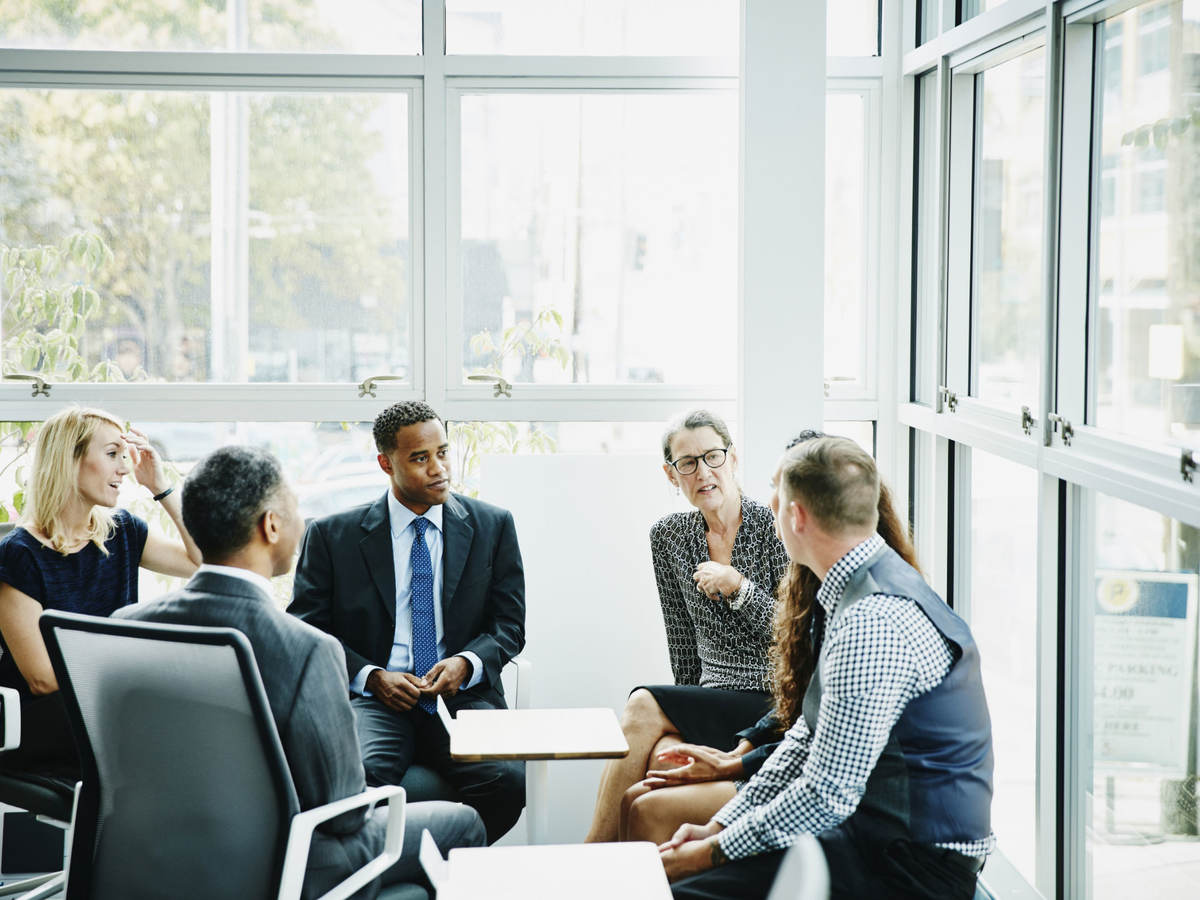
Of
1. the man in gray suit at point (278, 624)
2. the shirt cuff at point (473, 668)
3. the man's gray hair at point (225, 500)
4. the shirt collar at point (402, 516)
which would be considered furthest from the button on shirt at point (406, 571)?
the man's gray hair at point (225, 500)

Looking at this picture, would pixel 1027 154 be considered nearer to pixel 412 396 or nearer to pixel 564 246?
pixel 564 246

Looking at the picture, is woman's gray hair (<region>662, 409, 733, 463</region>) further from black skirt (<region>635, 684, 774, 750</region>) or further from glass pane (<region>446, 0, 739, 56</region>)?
glass pane (<region>446, 0, 739, 56</region>)

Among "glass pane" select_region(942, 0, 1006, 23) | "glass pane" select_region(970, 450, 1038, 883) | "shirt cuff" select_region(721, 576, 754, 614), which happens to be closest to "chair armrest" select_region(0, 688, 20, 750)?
"shirt cuff" select_region(721, 576, 754, 614)

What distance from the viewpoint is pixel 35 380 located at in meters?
4.60

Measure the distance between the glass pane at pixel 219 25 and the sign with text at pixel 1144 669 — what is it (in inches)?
127

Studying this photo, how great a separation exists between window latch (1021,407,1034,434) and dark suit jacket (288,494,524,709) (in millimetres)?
1638

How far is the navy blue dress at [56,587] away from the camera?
3.21 meters

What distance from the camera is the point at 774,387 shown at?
14.5 ft

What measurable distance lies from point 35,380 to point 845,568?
349 cm

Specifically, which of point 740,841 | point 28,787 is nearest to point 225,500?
point 740,841

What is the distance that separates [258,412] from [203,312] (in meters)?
0.44

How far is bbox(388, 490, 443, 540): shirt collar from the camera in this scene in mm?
3883

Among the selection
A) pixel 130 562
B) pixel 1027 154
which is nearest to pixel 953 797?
pixel 1027 154

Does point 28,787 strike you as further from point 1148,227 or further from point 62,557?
point 1148,227
